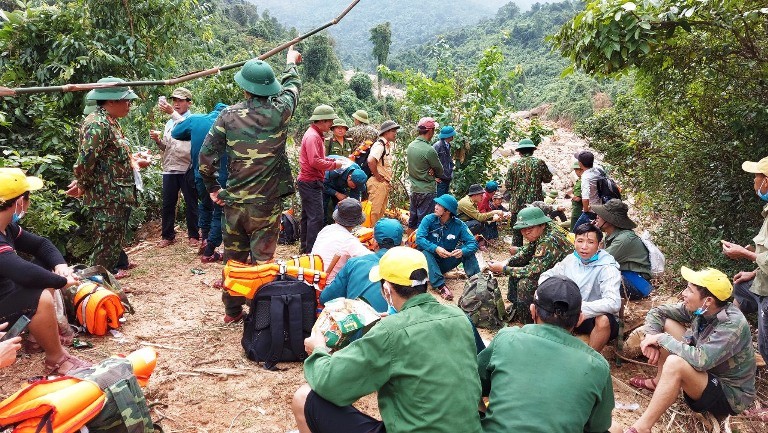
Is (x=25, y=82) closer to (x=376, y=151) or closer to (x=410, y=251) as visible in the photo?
(x=376, y=151)

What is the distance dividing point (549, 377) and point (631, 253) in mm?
3075

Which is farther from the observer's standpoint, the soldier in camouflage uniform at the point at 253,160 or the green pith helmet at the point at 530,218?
the green pith helmet at the point at 530,218

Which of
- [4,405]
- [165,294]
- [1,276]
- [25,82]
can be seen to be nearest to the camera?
[4,405]

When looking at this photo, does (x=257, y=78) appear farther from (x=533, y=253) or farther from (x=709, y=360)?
(x=709, y=360)

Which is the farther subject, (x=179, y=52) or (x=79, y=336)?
(x=179, y=52)

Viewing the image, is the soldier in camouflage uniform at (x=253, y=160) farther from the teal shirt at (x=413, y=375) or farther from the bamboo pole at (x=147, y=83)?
the teal shirt at (x=413, y=375)

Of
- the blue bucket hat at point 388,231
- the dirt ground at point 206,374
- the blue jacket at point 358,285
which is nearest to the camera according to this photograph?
the dirt ground at point 206,374

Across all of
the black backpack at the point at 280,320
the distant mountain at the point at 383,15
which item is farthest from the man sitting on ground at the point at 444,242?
the distant mountain at the point at 383,15

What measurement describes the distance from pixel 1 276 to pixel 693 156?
6.76 m

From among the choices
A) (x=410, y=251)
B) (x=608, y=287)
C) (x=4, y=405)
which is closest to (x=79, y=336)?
(x=4, y=405)

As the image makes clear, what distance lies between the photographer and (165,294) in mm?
5855

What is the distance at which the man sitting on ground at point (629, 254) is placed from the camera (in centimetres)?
516

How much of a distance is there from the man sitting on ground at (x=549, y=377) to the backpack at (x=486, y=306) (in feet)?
9.04

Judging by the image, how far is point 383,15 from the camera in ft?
521
